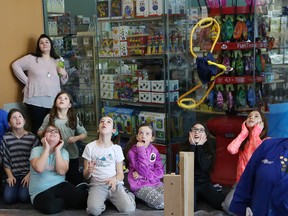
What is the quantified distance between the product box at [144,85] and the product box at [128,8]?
2.32 feet

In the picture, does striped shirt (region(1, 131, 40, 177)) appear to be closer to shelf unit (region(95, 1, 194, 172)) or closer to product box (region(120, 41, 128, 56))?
shelf unit (region(95, 1, 194, 172))

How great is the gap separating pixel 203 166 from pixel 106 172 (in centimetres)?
77

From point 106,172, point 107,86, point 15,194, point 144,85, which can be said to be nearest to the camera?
point 106,172

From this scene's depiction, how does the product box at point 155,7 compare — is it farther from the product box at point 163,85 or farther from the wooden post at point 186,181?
the wooden post at point 186,181

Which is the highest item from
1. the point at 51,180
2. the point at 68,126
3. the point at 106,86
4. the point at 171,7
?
the point at 171,7

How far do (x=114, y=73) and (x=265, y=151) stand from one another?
3118 millimetres

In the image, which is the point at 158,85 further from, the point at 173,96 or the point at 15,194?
the point at 15,194

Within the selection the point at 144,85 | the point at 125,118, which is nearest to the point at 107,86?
the point at 125,118

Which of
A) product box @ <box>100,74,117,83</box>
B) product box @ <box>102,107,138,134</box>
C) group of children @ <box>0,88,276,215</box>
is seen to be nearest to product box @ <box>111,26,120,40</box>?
product box @ <box>100,74,117,83</box>

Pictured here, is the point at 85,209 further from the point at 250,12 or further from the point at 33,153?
the point at 250,12

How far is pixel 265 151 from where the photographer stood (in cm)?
179

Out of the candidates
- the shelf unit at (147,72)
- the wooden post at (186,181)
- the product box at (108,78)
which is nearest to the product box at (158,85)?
the shelf unit at (147,72)

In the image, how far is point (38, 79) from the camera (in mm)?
4105

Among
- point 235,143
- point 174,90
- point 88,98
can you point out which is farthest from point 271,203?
point 88,98
